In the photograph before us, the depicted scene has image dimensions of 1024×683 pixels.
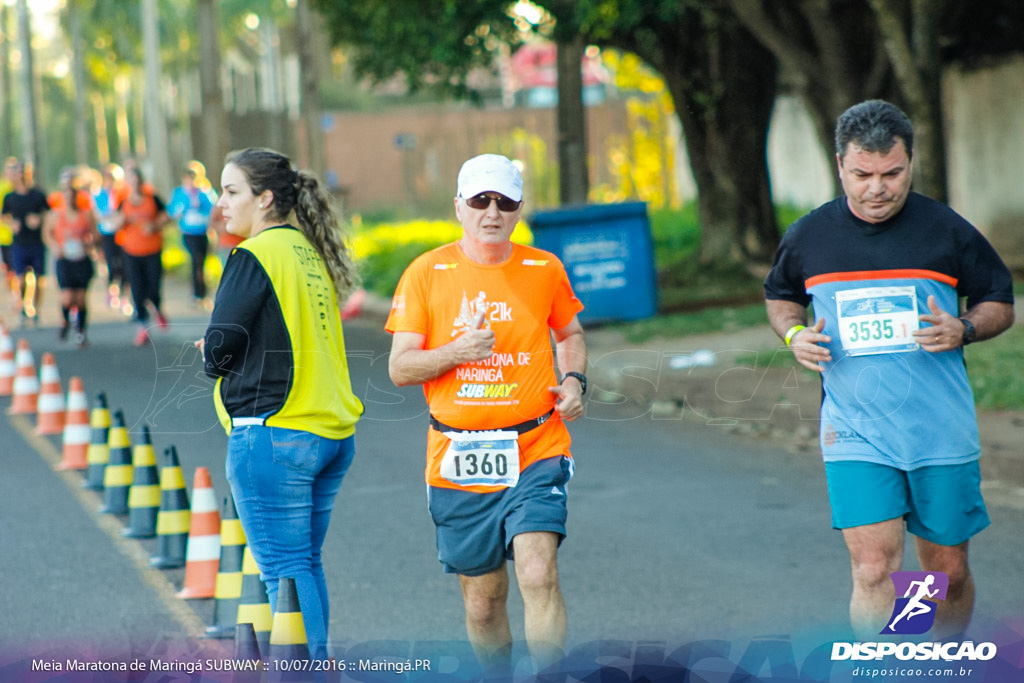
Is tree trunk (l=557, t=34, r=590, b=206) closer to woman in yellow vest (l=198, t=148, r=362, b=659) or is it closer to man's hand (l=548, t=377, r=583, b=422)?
woman in yellow vest (l=198, t=148, r=362, b=659)

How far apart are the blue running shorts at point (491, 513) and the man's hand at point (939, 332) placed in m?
1.20

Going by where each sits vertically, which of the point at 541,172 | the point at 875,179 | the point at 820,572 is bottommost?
the point at 820,572

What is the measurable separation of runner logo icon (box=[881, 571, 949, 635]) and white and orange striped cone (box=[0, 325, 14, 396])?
10.2 meters

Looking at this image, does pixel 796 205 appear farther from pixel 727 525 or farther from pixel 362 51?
pixel 727 525

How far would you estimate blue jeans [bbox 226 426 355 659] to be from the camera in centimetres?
452

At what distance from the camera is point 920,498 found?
14.5ft

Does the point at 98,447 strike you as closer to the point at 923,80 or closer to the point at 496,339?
the point at 496,339

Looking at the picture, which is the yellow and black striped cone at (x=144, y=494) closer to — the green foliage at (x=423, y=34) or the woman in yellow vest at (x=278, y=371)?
the woman in yellow vest at (x=278, y=371)

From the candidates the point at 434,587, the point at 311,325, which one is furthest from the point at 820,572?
the point at 311,325

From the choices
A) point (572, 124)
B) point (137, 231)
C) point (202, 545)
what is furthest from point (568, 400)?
point (572, 124)

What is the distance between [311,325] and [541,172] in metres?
31.1

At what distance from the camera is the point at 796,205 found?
96.3 ft

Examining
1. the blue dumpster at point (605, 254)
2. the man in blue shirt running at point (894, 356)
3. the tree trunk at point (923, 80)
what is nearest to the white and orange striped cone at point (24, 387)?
the blue dumpster at point (605, 254)

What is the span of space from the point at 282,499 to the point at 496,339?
92 centimetres
